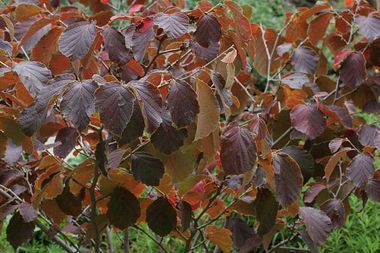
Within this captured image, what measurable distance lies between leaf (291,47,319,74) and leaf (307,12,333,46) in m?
0.07

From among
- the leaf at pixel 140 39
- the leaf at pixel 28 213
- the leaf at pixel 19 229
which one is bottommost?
the leaf at pixel 19 229

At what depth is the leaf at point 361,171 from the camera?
194 centimetres

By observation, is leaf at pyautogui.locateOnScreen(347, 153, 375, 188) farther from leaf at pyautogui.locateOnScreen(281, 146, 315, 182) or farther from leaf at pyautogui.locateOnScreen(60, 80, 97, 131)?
leaf at pyautogui.locateOnScreen(60, 80, 97, 131)

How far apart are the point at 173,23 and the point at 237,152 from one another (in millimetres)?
332

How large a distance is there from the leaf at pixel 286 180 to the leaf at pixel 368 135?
51cm

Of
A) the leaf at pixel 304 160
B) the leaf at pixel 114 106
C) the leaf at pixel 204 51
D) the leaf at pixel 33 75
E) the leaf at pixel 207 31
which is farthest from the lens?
the leaf at pixel 304 160

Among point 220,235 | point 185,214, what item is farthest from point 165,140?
point 220,235

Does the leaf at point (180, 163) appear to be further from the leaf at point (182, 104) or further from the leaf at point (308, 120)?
the leaf at point (308, 120)

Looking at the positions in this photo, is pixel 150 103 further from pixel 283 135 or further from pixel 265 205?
pixel 283 135

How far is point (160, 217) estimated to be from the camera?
1760 mm

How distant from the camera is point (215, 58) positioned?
1.56 m

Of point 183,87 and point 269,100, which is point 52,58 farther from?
point 269,100

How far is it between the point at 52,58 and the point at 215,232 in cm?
75

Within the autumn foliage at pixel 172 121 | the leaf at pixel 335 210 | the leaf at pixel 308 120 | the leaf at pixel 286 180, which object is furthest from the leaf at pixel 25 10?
the leaf at pixel 335 210
